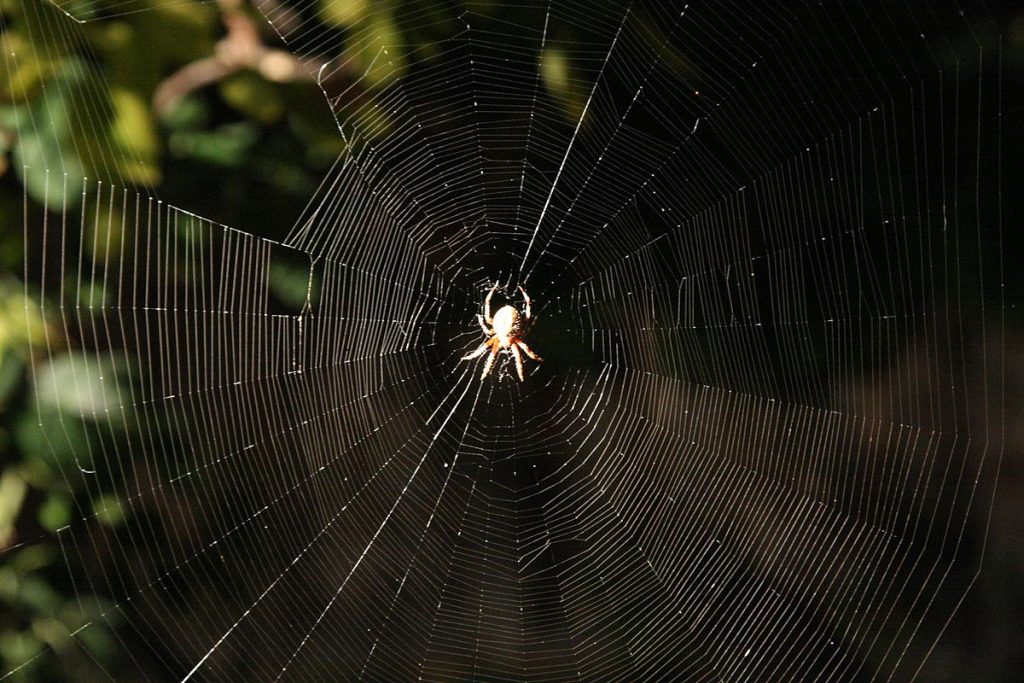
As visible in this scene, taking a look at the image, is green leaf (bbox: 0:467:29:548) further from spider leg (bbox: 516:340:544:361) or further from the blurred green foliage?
spider leg (bbox: 516:340:544:361)

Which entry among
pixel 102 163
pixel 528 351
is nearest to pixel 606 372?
pixel 528 351

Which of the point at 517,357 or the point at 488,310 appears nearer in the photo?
the point at 517,357

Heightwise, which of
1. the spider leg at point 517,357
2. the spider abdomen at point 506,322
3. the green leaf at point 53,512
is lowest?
the green leaf at point 53,512

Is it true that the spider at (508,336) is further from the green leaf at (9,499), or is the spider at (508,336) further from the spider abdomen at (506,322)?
the green leaf at (9,499)

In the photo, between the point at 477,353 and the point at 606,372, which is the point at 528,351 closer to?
the point at 477,353

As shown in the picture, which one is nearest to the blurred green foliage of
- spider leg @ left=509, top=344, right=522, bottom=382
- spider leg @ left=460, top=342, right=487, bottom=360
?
spider leg @ left=460, top=342, right=487, bottom=360

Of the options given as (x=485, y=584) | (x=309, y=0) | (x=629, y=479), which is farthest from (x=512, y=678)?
(x=309, y=0)

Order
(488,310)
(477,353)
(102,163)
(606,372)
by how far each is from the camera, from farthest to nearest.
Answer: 1. (488,310)
2. (477,353)
3. (606,372)
4. (102,163)

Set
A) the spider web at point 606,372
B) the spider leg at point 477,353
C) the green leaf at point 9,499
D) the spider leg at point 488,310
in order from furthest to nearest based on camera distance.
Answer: the spider leg at point 488,310, the spider leg at point 477,353, the spider web at point 606,372, the green leaf at point 9,499

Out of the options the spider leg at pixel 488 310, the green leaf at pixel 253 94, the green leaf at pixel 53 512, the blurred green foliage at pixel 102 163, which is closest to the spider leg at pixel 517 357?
the spider leg at pixel 488 310

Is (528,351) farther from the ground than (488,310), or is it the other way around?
(488,310)
